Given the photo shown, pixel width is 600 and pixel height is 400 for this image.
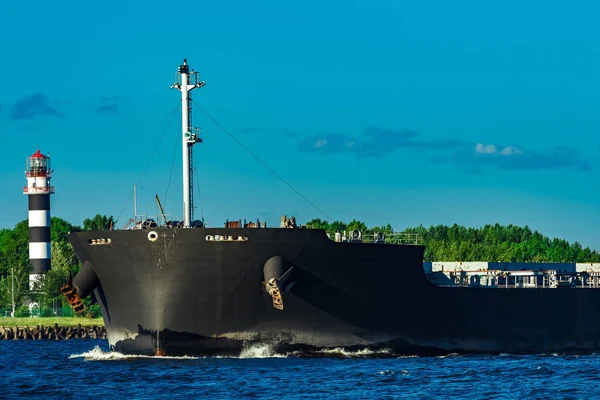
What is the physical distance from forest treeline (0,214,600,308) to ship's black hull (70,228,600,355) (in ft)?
112

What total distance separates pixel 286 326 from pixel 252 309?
143cm

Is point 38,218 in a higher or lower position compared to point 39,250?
higher

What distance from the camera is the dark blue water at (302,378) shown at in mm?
36312

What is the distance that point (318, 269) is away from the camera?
1674 inches

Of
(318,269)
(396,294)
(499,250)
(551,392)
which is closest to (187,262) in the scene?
(318,269)

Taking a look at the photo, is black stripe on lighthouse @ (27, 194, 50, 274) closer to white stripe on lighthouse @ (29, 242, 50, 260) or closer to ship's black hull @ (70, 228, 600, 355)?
white stripe on lighthouse @ (29, 242, 50, 260)

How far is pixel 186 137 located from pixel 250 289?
715cm

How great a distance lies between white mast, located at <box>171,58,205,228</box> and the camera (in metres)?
44.9

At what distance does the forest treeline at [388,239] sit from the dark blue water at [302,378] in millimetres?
35887

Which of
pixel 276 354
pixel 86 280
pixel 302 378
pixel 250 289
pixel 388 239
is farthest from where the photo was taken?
pixel 388 239

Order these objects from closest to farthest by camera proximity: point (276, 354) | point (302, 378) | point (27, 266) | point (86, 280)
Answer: point (302, 378)
point (276, 354)
point (86, 280)
point (27, 266)

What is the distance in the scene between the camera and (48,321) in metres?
88.1

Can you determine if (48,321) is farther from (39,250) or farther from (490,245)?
(490,245)

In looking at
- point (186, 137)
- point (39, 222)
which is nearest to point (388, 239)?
point (39, 222)
